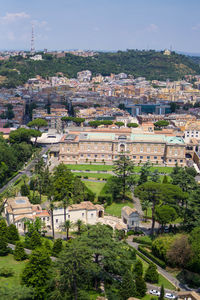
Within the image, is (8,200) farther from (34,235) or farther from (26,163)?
(26,163)

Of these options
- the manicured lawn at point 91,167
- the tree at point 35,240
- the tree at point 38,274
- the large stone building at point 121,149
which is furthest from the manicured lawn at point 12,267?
the large stone building at point 121,149

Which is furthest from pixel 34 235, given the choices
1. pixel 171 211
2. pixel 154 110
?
pixel 154 110

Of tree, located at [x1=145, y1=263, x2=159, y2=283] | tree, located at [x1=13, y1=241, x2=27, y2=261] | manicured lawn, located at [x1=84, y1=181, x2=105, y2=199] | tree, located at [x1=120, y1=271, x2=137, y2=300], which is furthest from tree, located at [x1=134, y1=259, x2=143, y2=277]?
manicured lawn, located at [x1=84, y1=181, x2=105, y2=199]

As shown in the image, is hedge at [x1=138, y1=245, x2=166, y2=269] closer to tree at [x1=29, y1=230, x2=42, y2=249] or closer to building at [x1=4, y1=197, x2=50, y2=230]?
tree at [x1=29, y1=230, x2=42, y2=249]

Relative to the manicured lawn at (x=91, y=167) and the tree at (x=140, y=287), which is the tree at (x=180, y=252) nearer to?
the tree at (x=140, y=287)

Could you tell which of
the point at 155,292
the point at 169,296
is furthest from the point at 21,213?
the point at 169,296

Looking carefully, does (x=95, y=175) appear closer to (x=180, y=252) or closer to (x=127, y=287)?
(x=180, y=252)
